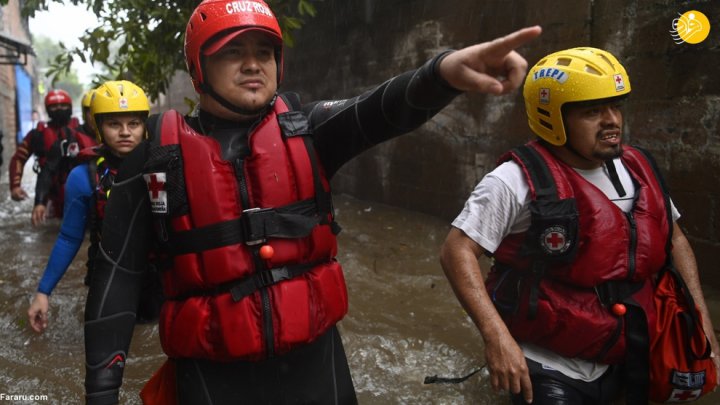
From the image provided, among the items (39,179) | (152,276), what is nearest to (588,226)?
(152,276)

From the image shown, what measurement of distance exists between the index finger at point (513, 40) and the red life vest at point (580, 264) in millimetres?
904

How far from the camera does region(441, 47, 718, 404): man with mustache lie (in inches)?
87.0

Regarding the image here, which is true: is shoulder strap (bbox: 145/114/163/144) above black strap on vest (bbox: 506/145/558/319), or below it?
above

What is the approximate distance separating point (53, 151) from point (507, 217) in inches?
237

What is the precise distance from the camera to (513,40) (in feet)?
4.67

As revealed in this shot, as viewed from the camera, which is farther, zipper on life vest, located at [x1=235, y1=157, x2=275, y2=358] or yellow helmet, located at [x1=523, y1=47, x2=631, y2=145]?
yellow helmet, located at [x1=523, y1=47, x2=631, y2=145]

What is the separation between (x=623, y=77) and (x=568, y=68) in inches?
9.6

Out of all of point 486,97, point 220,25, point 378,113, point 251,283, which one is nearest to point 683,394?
point 378,113

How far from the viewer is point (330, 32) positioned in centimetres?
859

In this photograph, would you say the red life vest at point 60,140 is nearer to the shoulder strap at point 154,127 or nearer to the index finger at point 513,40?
the shoulder strap at point 154,127

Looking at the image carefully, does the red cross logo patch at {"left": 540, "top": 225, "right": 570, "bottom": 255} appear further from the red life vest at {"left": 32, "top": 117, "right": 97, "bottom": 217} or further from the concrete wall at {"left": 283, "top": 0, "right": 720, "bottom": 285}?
the red life vest at {"left": 32, "top": 117, "right": 97, "bottom": 217}

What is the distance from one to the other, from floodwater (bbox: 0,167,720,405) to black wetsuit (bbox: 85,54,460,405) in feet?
5.04
